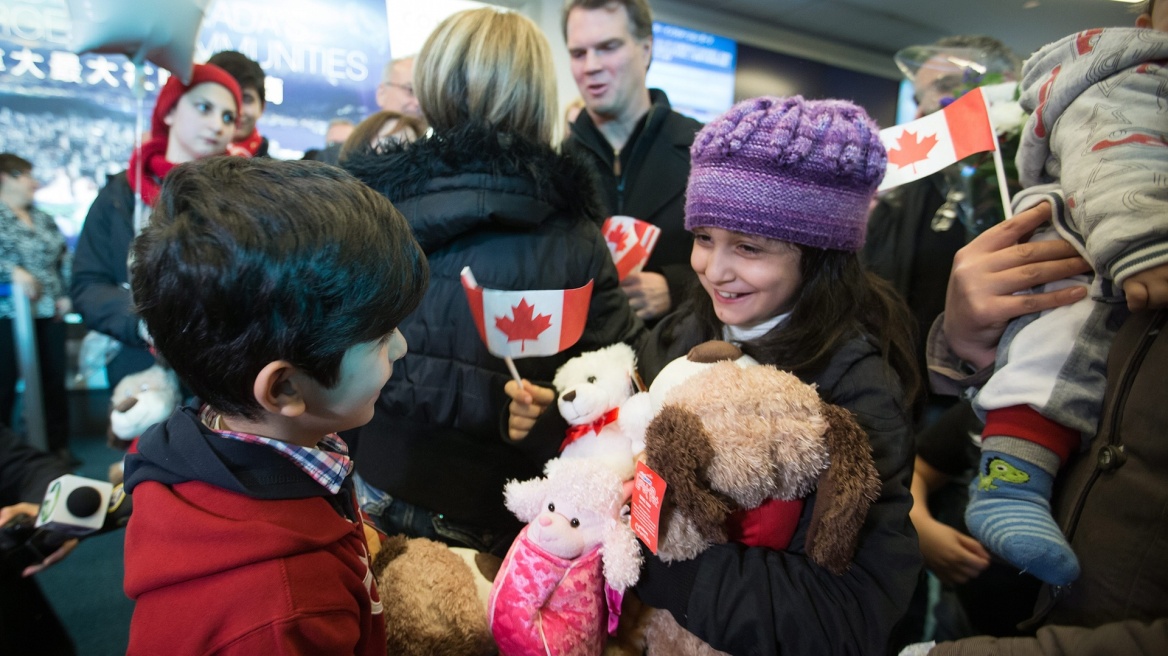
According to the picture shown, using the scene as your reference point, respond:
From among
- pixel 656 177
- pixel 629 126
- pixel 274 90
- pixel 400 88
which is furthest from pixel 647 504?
pixel 274 90

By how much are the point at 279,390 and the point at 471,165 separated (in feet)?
1.97

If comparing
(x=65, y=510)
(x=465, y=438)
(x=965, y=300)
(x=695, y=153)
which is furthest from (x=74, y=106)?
(x=965, y=300)

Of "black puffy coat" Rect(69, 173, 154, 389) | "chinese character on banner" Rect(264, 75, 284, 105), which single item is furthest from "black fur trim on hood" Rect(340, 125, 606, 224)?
"chinese character on banner" Rect(264, 75, 284, 105)

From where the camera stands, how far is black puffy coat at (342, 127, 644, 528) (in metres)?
1.19

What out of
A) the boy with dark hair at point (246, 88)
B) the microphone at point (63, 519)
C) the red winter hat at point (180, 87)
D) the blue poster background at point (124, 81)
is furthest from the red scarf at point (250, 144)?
the microphone at point (63, 519)

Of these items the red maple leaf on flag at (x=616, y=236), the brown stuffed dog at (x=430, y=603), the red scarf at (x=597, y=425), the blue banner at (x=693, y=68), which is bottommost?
the brown stuffed dog at (x=430, y=603)

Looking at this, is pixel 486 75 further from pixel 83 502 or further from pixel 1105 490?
pixel 1105 490

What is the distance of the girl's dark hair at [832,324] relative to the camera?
101 cm

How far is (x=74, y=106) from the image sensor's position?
3812mm

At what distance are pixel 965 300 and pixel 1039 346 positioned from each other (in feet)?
0.44

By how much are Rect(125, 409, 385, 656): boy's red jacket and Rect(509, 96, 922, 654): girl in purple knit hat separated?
409mm

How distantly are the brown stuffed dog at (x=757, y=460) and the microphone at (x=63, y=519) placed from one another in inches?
38.4

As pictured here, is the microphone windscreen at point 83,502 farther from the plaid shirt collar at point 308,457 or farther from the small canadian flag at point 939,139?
the small canadian flag at point 939,139

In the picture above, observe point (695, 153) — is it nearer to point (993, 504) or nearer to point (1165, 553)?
point (993, 504)
